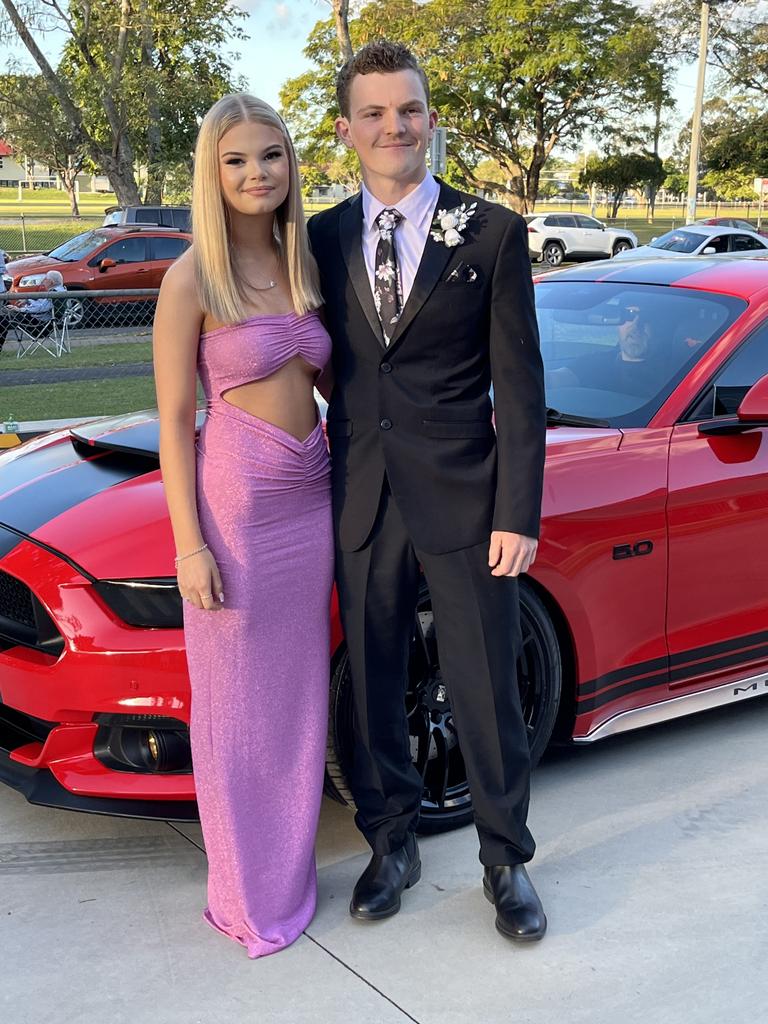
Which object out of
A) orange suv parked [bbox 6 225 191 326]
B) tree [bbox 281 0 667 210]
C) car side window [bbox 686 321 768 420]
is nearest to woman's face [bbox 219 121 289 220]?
car side window [bbox 686 321 768 420]

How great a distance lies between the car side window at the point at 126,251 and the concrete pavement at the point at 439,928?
57.5 ft

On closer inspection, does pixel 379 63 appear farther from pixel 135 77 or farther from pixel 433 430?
pixel 135 77

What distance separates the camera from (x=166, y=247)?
20.5 meters

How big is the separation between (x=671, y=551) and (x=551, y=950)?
123 cm

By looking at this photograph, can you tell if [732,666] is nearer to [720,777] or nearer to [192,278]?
[720,777]

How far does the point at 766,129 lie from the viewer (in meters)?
48.1

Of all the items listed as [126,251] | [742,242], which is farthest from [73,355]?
[742,242]

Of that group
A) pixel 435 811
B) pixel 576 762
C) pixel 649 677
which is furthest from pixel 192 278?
pixel 576 762

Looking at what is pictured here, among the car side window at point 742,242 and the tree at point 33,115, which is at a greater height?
the tree at point 33,115

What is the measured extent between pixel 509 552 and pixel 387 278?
704 millimetres

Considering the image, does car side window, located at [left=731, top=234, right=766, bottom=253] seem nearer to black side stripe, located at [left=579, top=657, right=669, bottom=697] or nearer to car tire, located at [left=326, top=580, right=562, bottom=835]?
black side stripe, located at [left=579, top=657, right=669, bottom=697]

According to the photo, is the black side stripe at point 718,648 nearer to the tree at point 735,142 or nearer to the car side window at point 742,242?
the car side window at point 742,242

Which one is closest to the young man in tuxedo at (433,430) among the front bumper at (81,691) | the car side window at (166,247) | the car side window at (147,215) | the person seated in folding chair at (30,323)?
the front bumper at (81,691)

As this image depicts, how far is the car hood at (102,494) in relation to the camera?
2.94m
